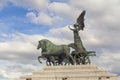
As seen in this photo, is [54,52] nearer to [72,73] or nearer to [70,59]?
[70,59]

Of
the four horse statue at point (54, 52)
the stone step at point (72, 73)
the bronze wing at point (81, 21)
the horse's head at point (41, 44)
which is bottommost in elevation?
the stone step at point (72, 73)

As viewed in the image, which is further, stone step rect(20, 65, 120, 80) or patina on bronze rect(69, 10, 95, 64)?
patina on bronze rect(69, 10, 95, 64)

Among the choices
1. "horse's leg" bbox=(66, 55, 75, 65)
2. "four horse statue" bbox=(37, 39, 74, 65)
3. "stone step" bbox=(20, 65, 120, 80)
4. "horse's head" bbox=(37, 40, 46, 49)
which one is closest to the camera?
"stone step" bbox=(20, 65, 120, 80)

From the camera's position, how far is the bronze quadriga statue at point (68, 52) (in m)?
36.9

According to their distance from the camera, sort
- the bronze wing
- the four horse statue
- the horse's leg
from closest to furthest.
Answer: the horse's leg, the four horse statue, the bronze wing

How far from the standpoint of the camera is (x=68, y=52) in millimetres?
36875

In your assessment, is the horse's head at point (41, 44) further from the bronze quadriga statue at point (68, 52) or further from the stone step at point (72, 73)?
the stone step at point (72, 73)

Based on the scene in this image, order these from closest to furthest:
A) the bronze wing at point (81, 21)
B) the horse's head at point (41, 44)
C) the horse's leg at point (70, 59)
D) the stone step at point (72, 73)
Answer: the stone step at point (72, 73)
the horse's leg at point (70, 59)
the bronze wing at point (81, 21)
the horse's head at point (41, 44)

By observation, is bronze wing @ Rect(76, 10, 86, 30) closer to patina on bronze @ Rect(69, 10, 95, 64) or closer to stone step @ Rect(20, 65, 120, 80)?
patina on bronze @ Rect(69, 10, 95, 64)

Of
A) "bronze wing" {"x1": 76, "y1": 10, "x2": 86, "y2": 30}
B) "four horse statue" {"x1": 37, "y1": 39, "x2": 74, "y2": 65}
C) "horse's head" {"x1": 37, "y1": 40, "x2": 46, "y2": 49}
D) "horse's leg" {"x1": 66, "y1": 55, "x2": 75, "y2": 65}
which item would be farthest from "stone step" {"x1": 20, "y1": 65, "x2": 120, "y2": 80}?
"bronze wing" {"x1": 76, "y1": 10, "x2": 86, "y2": 30}

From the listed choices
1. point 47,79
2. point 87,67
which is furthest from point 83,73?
point 47,79

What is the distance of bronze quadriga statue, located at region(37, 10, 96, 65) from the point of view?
36.9 meters

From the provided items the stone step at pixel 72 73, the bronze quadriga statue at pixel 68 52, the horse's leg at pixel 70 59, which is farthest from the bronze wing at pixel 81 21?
the stone step at pixel 72 73

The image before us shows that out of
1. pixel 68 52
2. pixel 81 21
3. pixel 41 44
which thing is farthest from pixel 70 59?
pixel 81 21
